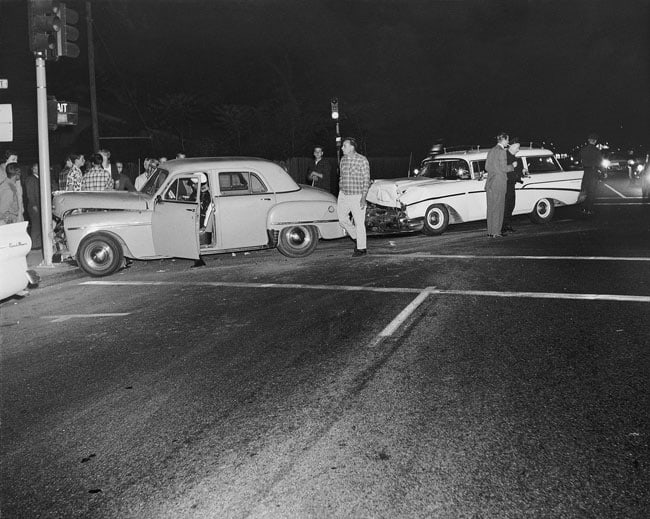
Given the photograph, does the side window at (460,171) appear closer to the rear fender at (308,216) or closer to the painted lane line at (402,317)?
the rear fender at (308,216)

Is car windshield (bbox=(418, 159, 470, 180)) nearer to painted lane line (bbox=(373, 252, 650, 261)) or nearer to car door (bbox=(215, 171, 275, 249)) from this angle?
painted lane line (bbox=(373, 252, 650, 261))

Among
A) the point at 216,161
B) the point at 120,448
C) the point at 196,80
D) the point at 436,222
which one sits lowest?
the point at 120,448

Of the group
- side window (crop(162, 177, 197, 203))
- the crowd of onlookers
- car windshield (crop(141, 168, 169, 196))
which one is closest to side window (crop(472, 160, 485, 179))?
side window (crop(162, 177, 197, 203))

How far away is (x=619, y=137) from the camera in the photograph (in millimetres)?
99938

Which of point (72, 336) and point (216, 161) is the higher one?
point (216, 161)

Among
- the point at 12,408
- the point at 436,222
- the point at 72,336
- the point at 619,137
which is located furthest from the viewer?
the point at 619,137

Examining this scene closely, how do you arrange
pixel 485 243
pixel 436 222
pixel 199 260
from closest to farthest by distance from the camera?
pixel 199 260, pixel 485 243, pixel 436 222

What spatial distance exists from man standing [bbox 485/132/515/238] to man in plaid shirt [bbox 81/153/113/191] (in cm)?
682

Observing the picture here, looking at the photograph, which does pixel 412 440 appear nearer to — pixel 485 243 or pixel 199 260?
pixel 199 260

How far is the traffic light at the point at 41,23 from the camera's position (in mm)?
11969

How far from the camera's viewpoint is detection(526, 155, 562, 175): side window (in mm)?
16484

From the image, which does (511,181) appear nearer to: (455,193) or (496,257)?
(455,193)

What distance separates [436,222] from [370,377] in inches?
389

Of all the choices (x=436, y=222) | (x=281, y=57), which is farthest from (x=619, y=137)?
(x=436, y=222)
